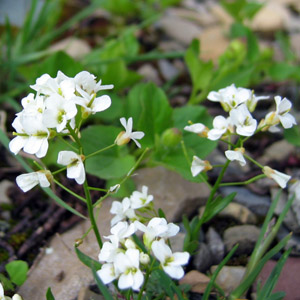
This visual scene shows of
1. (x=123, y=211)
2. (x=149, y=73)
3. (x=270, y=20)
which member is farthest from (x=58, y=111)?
(x=270, y=20)

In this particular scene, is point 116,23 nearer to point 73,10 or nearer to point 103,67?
point 73,10

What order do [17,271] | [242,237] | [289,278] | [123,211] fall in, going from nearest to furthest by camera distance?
1. [123,211]
2. [17,271]
3. [289,278]
4. [242,237]

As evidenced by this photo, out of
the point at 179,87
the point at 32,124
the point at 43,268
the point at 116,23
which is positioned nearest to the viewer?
the point at 32,124

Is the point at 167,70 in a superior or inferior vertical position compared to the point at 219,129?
inferior

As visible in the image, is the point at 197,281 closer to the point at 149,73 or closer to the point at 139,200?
the point at 139,200

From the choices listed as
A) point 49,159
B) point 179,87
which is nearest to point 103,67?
point 179,87

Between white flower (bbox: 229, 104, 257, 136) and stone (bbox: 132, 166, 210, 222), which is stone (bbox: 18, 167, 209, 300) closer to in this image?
stone (bbox: 132, 166, 210, 222)

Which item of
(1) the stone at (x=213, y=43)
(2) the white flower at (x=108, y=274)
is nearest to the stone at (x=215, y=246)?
(2) the white flower at (x=108, y=274)
